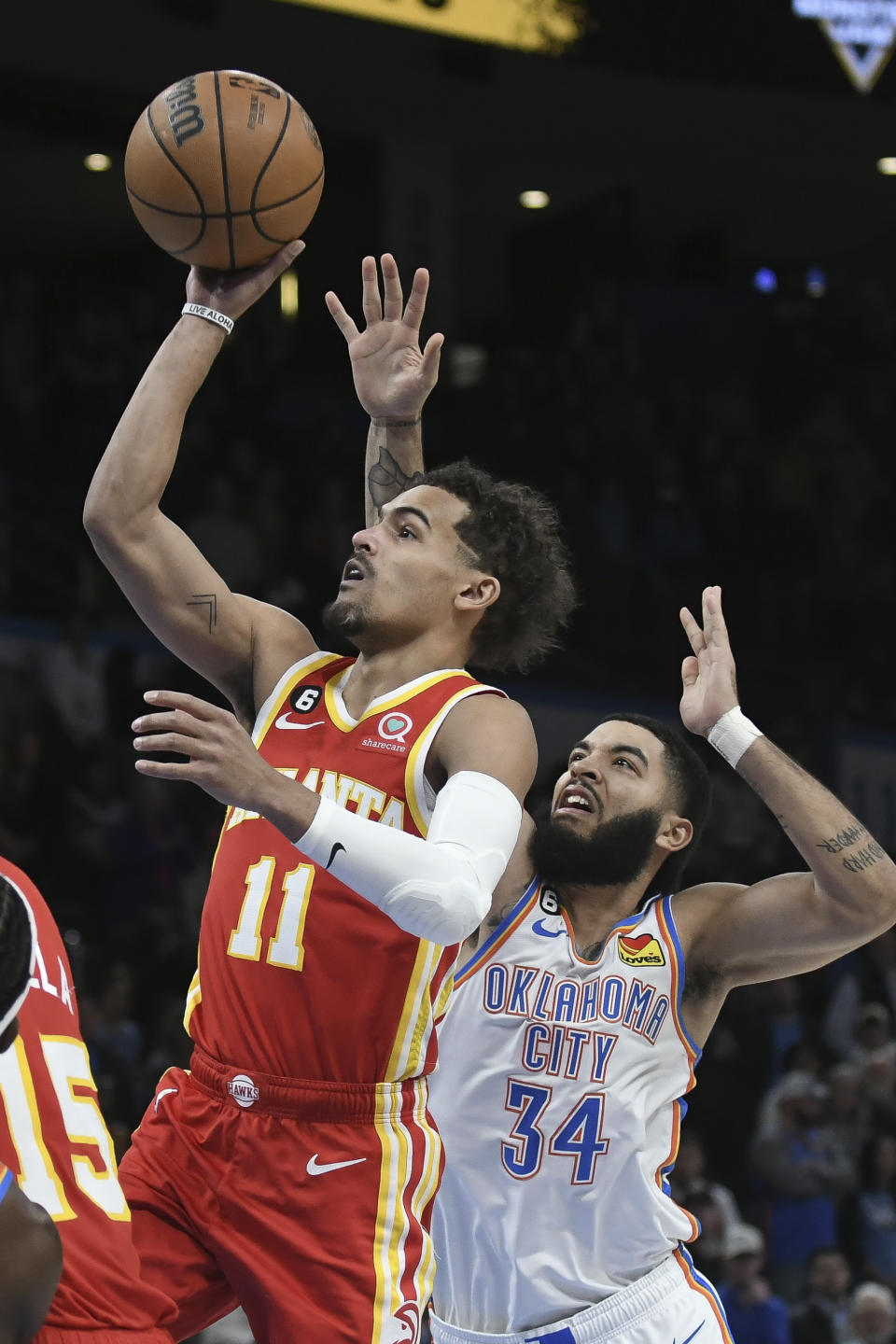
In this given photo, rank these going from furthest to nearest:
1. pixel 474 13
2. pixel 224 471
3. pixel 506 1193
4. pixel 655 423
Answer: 1. pixel 655 423
2. pixel 224 471
3. pixel 474 13
4. pixel 506 1193

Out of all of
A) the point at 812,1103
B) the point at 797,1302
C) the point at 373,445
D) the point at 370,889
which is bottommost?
the point at 797,1302

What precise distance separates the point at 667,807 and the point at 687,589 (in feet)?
30.2

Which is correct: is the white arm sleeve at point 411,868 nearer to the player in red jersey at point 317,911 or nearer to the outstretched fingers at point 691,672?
the player in red jersey at point 317,911

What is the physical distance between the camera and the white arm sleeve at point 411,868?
10.3ft

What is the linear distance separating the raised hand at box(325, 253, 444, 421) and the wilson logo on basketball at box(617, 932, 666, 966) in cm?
144

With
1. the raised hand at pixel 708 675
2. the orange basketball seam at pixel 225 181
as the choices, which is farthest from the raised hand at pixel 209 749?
the raised hand at pixel 708 675

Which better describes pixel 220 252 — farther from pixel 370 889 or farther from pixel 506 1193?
pixel 506 1193

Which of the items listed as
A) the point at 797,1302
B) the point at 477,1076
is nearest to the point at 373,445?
the point at 477,1076

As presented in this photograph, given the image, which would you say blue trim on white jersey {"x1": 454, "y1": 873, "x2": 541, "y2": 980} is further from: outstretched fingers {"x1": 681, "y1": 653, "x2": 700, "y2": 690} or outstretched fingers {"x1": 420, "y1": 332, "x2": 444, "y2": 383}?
outstretched fingers {"x1": 420, "y1": 332, "x2": 444, "y2": 383}

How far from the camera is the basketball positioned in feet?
12.7

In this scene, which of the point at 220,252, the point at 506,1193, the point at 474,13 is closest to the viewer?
the point at 220,252

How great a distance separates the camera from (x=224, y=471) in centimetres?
1260

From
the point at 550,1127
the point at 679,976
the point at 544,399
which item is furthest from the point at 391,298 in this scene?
the point at 544,399

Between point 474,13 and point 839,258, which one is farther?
point 839,258
